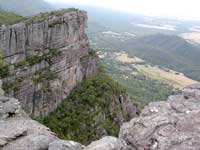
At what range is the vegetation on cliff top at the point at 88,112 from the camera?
51781mm

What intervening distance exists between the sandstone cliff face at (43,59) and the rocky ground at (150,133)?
2929cm

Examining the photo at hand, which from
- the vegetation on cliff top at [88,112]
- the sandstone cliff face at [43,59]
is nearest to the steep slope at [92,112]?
the vegetation on cliff top at [88,112]

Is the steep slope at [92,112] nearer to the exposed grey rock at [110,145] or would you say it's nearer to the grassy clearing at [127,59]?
the exposed grey rock at [110,145]

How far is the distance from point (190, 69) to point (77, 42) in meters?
137

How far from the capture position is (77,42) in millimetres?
59281

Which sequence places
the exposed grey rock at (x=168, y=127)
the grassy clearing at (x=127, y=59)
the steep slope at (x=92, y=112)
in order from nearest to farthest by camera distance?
1. the exposed grey rock at (x=168, y=127)
2. the steep slope at (x=92, y=112)
3. the grassy clearing at (x=127, y=59)

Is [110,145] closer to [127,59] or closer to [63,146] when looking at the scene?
[63,146]

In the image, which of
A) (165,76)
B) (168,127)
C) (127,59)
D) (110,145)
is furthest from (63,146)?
(127,59)

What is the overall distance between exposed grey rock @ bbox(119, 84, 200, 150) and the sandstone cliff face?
1283 inches

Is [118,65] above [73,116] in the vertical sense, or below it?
below

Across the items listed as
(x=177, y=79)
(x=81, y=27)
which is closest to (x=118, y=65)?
(x=177, y=79)

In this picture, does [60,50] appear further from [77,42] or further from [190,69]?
[190,69]

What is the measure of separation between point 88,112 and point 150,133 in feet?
134

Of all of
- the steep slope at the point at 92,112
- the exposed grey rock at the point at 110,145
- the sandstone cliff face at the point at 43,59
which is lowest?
the steep slope at the point at 92,112
